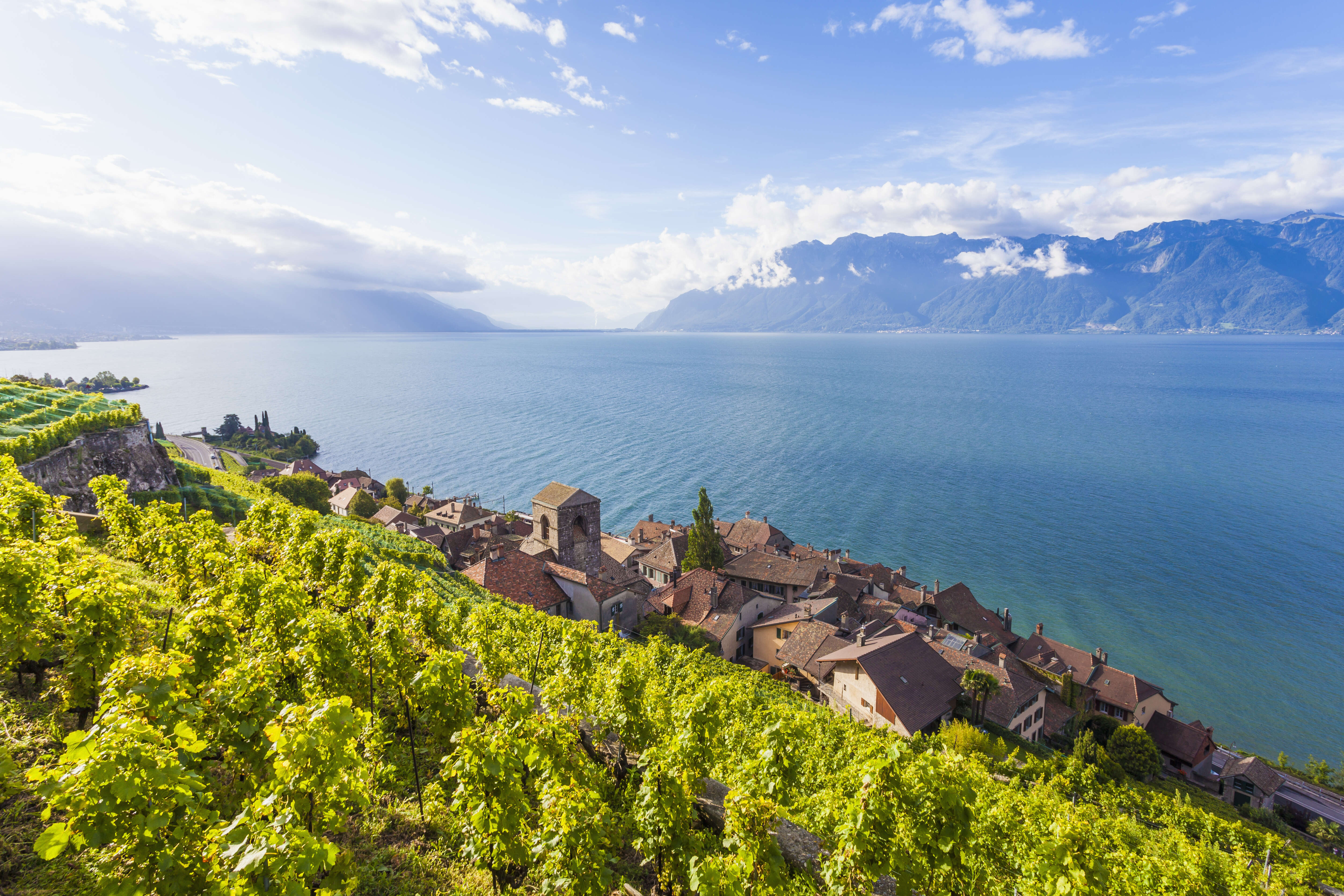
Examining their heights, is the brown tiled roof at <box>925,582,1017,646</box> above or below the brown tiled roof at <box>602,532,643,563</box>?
below

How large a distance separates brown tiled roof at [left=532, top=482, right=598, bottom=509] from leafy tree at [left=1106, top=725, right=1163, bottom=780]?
45.1 metres

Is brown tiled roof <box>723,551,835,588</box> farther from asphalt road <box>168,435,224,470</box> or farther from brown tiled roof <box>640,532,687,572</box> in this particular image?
asphalt road <box>168,435,224,470</box>

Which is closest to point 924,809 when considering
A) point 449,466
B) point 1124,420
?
point 449,466

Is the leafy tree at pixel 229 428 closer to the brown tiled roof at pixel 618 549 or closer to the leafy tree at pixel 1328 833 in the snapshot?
the brown tiled roof at pixel 618 549

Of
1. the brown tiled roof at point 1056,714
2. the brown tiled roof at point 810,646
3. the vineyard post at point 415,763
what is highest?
the vineyard post at point 415,763

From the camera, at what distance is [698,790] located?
12461 millimetres

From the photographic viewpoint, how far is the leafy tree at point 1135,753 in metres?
41.9

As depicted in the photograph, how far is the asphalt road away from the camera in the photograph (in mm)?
104125

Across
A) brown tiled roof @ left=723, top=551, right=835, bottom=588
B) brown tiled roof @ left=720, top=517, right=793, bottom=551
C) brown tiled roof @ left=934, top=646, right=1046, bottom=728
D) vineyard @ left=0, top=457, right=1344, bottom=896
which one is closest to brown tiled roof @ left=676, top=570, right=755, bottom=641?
brown tiled roof @ left=723, top=551, right=835, bottom=588

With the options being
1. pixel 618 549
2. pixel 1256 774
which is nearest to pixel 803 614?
pixel 618 549

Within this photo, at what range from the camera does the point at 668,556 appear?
220ft

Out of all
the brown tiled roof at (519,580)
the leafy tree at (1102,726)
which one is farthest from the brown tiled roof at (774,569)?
the leafy tree at (1102,726)

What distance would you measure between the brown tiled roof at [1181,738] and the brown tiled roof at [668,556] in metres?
44.3

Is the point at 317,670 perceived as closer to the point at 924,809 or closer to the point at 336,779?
the point at 336,779
